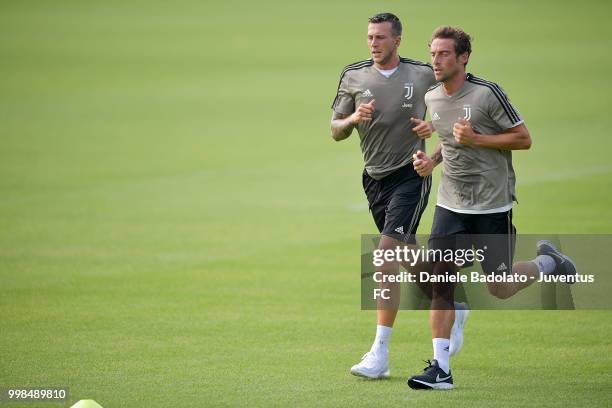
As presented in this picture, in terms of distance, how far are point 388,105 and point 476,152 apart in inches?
44.0

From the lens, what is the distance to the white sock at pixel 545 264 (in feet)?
32.3

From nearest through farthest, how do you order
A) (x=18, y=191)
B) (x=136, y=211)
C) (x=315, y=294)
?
(x=315, y=294) < (x=136, y=211) < (x=18, y=191)

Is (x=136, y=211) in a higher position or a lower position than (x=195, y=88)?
lower

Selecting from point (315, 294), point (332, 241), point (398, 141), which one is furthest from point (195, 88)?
point (398, 141)

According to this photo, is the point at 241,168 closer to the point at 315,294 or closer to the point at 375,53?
the point at 315,294

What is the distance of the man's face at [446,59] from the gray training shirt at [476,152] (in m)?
0.16

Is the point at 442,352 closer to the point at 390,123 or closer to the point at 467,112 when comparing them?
the point at 467,112

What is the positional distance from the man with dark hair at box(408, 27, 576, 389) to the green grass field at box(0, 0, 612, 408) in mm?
697

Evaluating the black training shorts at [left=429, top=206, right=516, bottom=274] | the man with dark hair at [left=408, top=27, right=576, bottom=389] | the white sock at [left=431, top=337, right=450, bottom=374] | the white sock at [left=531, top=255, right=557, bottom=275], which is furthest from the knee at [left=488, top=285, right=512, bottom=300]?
the white sock at [left=431, top=337, right=450, bottom=374]

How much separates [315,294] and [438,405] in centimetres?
472

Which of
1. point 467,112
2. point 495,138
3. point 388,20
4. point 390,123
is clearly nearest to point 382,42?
point 388,20

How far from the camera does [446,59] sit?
907cm

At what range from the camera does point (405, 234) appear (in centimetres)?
984

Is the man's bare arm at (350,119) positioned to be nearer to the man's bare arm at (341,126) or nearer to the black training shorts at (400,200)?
the man's bare arm at (341,126)
